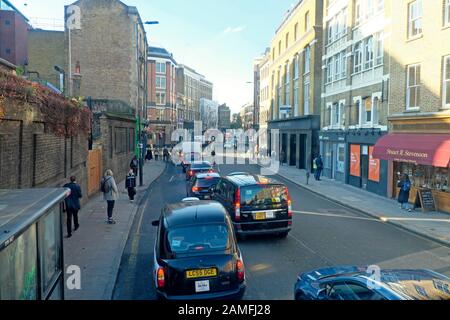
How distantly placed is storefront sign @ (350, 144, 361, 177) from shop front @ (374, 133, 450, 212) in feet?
14.6

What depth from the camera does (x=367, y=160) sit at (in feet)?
78.8

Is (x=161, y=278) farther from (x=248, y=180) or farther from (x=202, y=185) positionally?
(x=202, y=185)

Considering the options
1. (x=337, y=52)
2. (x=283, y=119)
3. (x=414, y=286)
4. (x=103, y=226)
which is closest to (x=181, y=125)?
(x=283, y=119)

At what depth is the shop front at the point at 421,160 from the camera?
1597 cm

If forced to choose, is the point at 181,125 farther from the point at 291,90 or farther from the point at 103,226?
the point at 103,226

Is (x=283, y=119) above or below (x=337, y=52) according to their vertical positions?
below

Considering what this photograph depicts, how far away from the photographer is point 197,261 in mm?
6430

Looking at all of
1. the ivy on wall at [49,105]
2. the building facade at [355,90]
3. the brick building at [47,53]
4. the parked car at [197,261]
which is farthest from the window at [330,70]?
the parked car at [197,261]

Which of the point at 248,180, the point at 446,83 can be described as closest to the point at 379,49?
the point at 446,83

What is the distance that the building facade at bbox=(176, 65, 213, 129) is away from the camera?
9194cm

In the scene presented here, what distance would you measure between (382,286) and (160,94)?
73.9 meters

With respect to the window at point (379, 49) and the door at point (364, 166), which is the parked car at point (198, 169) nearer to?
the door at point (364, 166)

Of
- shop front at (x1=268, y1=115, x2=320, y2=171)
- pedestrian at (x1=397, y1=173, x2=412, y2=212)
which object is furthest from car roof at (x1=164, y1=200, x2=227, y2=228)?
shop front at (x1=268, y1=115, x2=320, y2=171)

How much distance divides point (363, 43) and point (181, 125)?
66.5 meters
